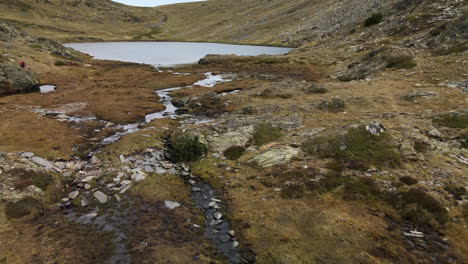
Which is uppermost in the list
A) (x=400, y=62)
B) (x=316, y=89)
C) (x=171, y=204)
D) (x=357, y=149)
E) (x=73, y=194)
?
(x=400, y=62)

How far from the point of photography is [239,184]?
1902 centimetres

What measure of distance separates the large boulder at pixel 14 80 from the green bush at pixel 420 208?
55872 millimetres

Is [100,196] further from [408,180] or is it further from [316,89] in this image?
[316,89]

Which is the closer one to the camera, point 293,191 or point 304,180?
point 293,191

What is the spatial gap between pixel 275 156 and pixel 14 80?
159 feet

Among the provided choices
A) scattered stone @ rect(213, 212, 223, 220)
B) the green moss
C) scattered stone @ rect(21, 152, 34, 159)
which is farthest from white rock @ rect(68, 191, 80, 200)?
scattered stone @ rect(213, 212, 223, 220)

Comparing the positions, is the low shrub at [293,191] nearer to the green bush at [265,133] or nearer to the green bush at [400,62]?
the green bush at [265,133]

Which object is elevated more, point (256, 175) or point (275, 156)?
point (275, 156)

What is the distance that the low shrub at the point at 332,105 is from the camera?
3141 centimetres

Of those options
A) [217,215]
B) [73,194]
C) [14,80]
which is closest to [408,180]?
[217,215]

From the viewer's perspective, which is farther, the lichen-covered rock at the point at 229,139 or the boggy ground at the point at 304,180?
the lichen-covered rock at the point at 229,139

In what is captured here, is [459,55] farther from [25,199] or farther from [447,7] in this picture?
[25,199]

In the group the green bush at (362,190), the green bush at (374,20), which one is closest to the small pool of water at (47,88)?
the green bush at (362,190)

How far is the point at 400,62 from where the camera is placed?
46.4 meters
